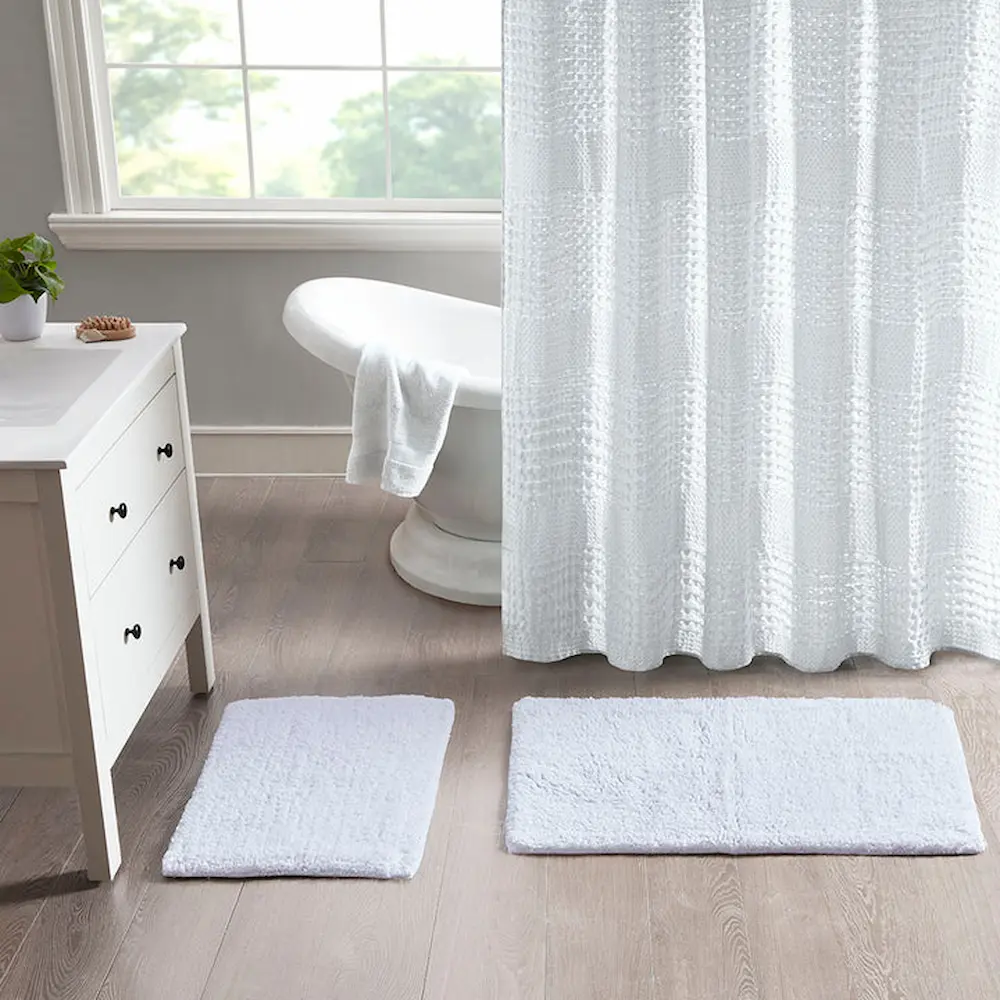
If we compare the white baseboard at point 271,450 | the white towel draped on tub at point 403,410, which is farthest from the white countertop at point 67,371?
the white baseboard at point 271,450

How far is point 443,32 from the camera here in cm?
381

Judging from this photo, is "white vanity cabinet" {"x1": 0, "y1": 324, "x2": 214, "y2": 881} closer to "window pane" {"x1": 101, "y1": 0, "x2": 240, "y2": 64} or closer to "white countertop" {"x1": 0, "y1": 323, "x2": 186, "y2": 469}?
"white countertop" {"x1": 0, "y1": 323, "x2": 186, "y2": 469}

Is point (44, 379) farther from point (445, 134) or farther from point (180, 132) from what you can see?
point (445, 134)

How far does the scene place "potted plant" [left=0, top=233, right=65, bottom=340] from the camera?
256cm

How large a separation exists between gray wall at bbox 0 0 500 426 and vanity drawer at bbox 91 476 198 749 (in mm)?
1208

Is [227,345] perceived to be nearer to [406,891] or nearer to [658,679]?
[658,679]

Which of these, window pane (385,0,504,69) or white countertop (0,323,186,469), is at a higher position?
window pane (385,0,504,69)

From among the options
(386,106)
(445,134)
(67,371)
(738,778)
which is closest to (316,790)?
(738,778)

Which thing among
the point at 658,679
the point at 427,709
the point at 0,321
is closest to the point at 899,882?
the point at 658,679

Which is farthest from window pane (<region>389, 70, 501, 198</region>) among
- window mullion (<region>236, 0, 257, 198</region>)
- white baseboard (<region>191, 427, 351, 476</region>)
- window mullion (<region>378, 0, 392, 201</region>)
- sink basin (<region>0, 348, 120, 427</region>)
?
sink basin (<region>0, 348, 120, 427</region>)

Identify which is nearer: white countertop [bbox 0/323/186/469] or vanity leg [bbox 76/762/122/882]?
vanity leg [bbox 76/762/122/882]

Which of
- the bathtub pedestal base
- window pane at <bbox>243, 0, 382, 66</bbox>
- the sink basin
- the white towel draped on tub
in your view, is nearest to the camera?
the sink basin

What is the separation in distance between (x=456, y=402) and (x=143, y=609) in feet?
2.84

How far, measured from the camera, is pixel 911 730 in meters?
2.67
